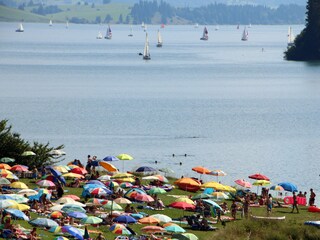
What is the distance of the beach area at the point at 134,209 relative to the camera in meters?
40.5

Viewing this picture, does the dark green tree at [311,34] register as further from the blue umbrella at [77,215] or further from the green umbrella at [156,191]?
the blue umbrella at [77,215]

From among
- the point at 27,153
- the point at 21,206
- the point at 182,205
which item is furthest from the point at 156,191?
the point at 27,153

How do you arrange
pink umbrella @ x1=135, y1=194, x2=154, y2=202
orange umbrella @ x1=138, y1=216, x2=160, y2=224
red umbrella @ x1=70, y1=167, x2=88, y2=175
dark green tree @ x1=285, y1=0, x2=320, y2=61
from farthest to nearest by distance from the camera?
1. dark green tree @ x1=285, y1=0, x2=320, y2=61
2. red umbrella @ x1=70, y1=167, x2=88, y2=175
3. pink umbrella @ x1=135, y1=194, x2=154, y2=202
4. orange umbrella @ x1=138, y1=216, x2=160, y2=224

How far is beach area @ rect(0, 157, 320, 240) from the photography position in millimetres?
40469

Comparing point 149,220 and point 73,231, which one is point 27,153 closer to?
point 149,220

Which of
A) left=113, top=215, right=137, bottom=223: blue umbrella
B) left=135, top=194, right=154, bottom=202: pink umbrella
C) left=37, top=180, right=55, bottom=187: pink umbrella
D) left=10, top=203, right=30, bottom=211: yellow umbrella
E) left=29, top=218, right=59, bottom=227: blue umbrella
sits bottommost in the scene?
left=135, top=194, right=154, bottom=202: pink umbrella

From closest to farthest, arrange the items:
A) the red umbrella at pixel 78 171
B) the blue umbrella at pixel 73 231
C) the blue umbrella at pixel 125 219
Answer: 1. the blue umbrella at pixel 73 231
2. the blue umbrella at pixel 125 219
3. the red umbrella at pixel 78 171

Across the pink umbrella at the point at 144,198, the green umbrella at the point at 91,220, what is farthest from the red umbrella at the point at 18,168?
the green umbrella at the point at 91,220

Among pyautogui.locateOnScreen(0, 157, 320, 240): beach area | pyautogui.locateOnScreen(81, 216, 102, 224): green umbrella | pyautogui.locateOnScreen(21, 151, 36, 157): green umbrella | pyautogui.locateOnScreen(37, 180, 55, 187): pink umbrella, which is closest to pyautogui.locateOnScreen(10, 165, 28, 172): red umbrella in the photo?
pyautogui.locateOnScreen(0, 157, 320, 240): beach area

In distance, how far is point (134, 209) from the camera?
157 feet

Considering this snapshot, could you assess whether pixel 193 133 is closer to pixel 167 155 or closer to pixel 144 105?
pixel 167 155

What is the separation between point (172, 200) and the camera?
5262 centimetres

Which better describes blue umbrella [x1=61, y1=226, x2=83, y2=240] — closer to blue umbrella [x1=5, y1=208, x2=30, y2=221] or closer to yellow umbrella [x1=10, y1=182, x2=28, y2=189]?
blue umbrella [x1=5, y1=208, x2=30, y2=221]

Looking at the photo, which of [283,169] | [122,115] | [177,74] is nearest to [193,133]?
[122,115]
